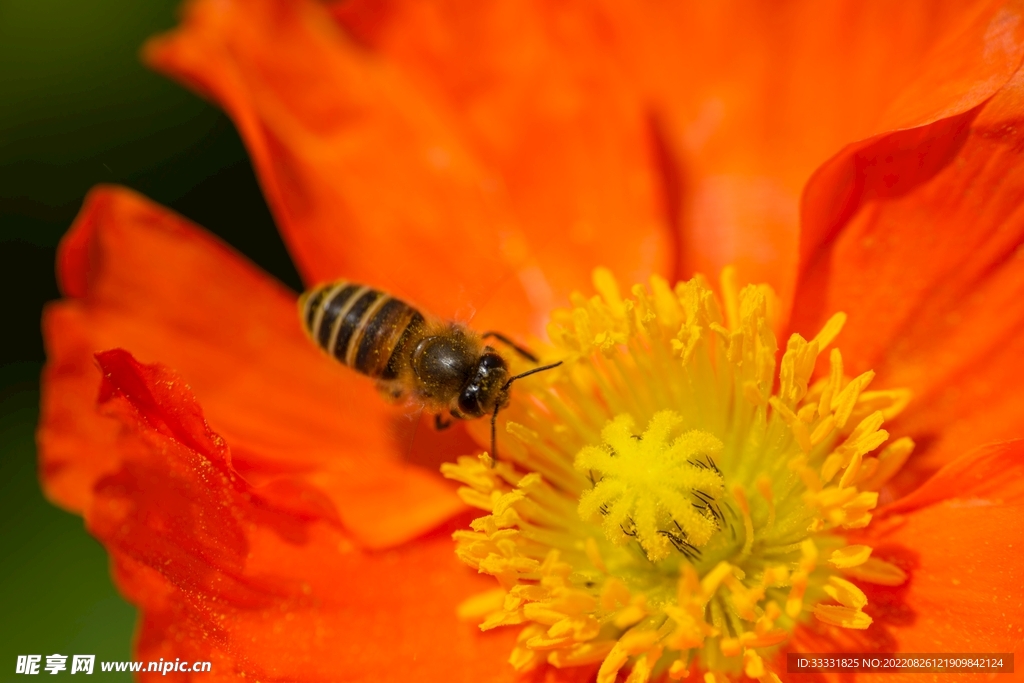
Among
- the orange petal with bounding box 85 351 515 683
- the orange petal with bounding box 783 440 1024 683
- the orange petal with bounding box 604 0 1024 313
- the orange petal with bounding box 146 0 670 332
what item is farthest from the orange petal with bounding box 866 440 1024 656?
the orange petal with bounding box 146 0 670 332

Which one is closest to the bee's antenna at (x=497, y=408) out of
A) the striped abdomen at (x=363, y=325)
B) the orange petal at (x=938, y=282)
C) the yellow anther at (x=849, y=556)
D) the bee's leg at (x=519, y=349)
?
the bee's leg at (x=519, y=349)

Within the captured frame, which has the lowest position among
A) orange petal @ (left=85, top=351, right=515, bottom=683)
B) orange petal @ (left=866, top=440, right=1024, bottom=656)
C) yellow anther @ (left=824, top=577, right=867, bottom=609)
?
orange petal @ (left=85, top=351, right=515, bottom=683)

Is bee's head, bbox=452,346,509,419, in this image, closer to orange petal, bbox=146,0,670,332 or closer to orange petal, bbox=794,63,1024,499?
orange petal, bbox=146,0,670,332

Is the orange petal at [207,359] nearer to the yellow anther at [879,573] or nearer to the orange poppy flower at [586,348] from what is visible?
the orange poppy flower at [586,348]

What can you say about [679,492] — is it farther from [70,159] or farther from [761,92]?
[70,159]

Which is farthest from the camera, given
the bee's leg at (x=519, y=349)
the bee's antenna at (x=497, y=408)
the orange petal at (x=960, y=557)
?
the bee's leg at (x=519, y=349)

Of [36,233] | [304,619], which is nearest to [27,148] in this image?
[36,233]
